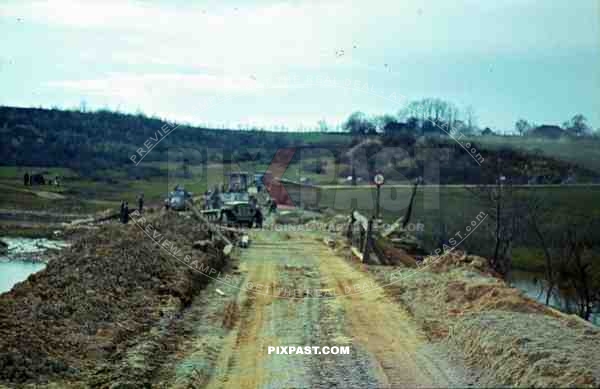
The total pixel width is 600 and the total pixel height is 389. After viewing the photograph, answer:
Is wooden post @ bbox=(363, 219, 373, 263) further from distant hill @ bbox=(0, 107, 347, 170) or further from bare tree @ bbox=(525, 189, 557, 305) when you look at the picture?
distant hill @ bbox=(0, 107, 347, 170)

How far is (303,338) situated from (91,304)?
3.25m

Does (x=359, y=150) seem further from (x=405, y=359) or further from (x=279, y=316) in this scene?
(x=405, y=359)

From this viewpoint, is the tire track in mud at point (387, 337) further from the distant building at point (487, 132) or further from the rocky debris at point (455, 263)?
the distant building at point (487, 132)

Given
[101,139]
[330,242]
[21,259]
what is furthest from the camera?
[101,139]

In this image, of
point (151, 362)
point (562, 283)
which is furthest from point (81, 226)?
point (151, 362)

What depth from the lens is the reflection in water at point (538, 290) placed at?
26.3 metres

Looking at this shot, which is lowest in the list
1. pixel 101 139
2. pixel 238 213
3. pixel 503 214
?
pixel 238 213

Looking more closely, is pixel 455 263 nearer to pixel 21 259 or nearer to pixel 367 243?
pixel 367 243

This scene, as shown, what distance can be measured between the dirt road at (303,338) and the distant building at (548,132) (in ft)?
45.3

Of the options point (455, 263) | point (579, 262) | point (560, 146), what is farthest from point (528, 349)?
point (560, 146)

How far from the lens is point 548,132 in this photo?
31.0m

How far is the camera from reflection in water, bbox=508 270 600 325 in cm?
2633

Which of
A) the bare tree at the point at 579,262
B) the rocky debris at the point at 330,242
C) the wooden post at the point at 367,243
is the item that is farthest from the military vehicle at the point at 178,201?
the bare tree at the point at 579,262

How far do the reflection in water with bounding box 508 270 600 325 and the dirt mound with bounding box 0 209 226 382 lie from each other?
1268 centimetres
